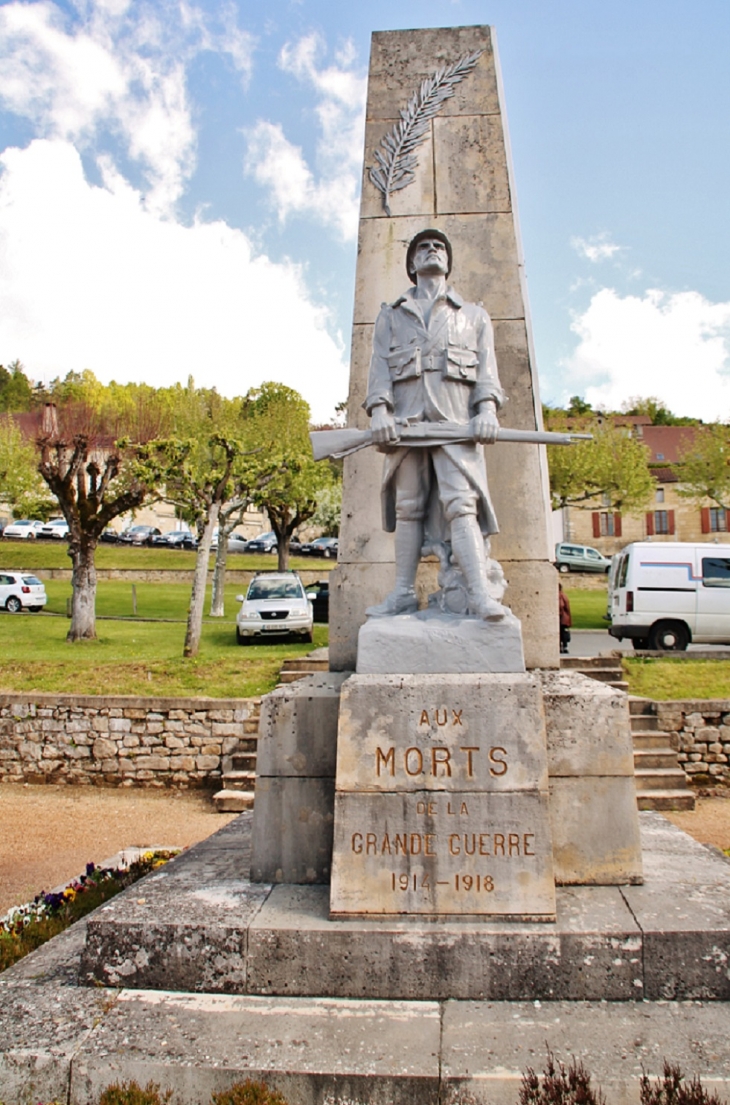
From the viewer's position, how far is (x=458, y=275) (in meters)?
5.90

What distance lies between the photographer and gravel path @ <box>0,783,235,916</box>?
276 inches

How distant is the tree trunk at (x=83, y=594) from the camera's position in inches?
698

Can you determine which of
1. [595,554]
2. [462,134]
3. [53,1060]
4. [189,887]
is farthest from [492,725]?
[595,554]

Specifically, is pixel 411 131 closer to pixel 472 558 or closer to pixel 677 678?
pixel 472 558

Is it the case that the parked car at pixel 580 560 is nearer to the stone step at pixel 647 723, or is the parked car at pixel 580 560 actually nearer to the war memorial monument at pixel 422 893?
the stone step at pixel 647 723

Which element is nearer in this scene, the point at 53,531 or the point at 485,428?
the point at 485,428

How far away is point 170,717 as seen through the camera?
10.4 m

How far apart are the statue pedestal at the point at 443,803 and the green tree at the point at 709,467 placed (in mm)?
29597

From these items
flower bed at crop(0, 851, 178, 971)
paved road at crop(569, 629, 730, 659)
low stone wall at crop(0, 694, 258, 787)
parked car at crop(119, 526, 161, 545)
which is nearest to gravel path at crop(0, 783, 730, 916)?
low stone wall at crop(0, 694, 258, 787)

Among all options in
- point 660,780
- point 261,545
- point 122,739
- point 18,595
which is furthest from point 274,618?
point 261,545

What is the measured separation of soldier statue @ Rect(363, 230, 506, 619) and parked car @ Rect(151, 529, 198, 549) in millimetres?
41049

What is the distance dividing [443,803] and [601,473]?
36.8 meters

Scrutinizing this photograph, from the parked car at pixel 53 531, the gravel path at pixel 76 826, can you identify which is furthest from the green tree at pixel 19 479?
the gravel path at pixel 76 826

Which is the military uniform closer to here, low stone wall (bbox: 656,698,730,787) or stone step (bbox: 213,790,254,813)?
stone step (bbox: 213,790,254,813)
